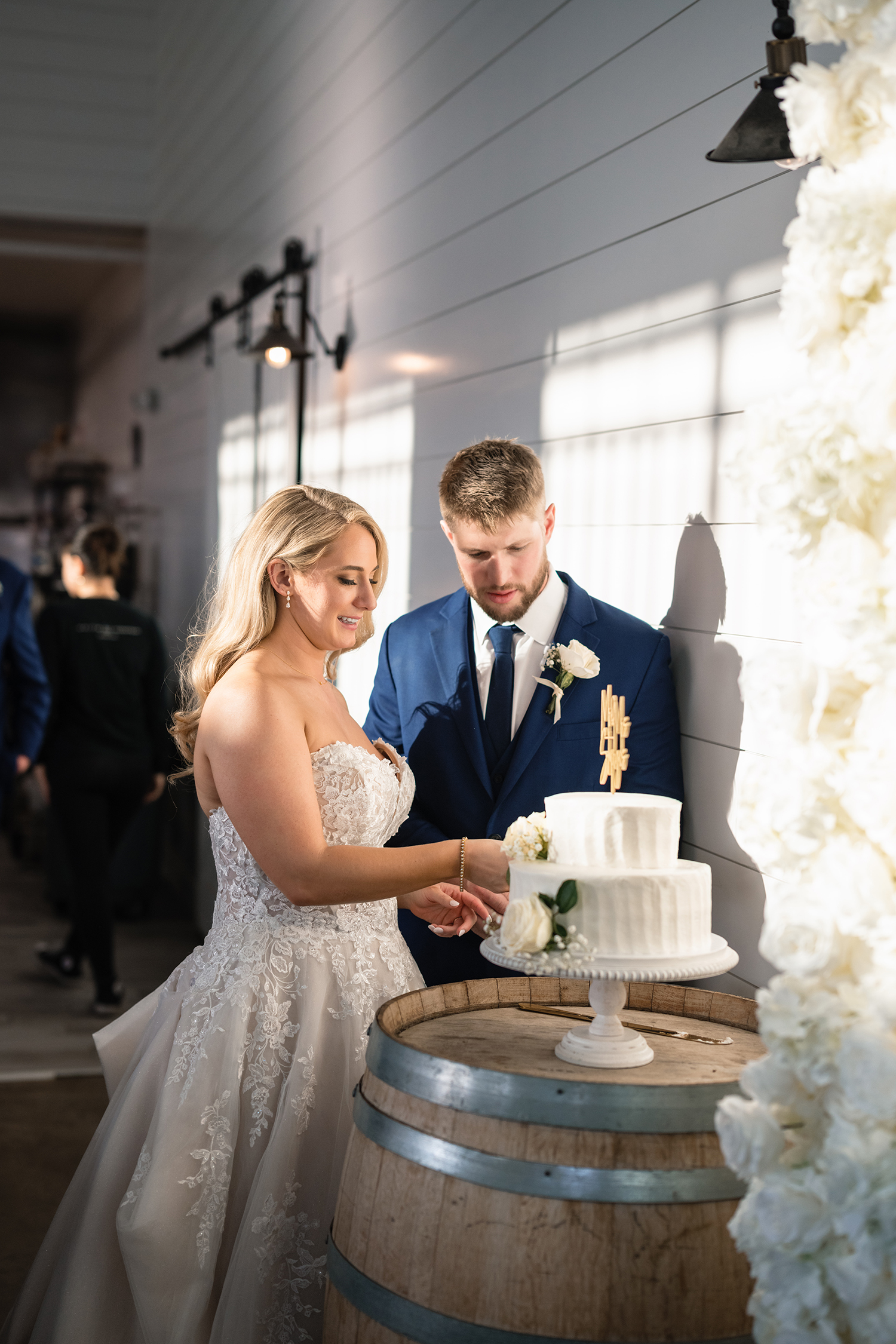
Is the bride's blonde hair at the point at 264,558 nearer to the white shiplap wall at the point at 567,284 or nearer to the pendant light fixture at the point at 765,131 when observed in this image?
the white shiplap wall at the point at 567,284

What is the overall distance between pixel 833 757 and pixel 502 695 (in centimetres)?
128

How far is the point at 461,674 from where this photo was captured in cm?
256

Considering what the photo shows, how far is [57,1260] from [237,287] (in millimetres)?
4526

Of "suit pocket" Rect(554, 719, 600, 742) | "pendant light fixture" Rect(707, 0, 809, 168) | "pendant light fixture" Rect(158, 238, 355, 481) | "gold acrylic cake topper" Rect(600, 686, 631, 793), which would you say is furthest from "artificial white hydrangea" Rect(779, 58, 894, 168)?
"pendant light fixture" Rect(158, 238, 355, 481)

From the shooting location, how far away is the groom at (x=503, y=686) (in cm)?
233

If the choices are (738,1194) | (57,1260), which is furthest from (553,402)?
(57,1260)

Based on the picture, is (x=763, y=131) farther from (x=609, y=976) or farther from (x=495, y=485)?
(x=609, y=976)

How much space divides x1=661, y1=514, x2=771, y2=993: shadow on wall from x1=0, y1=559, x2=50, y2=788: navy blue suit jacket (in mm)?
2877

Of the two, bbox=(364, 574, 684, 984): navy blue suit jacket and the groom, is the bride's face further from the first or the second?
bbox=(364, 574, 684, 984): navy blue suit jacket

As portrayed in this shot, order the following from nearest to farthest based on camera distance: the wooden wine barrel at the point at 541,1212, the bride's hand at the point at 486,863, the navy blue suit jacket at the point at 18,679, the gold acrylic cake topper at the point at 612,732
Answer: the wooden wine barrel at the point at 541,1212, the gold acrylic cake topper at the point at 612,732, the bride's hand at the point at 486,863, the navy blue suit jacket at the point at 18,679

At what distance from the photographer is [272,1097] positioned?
207cm

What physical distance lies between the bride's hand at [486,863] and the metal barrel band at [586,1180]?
595 millimetres

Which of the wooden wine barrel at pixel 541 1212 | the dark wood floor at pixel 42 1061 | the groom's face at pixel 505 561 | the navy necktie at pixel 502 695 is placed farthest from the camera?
the dark wood floor at pixel 42 1061

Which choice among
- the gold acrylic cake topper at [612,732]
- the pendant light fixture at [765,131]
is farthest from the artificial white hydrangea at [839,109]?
the gold acrylic cake topper at [612,732]
